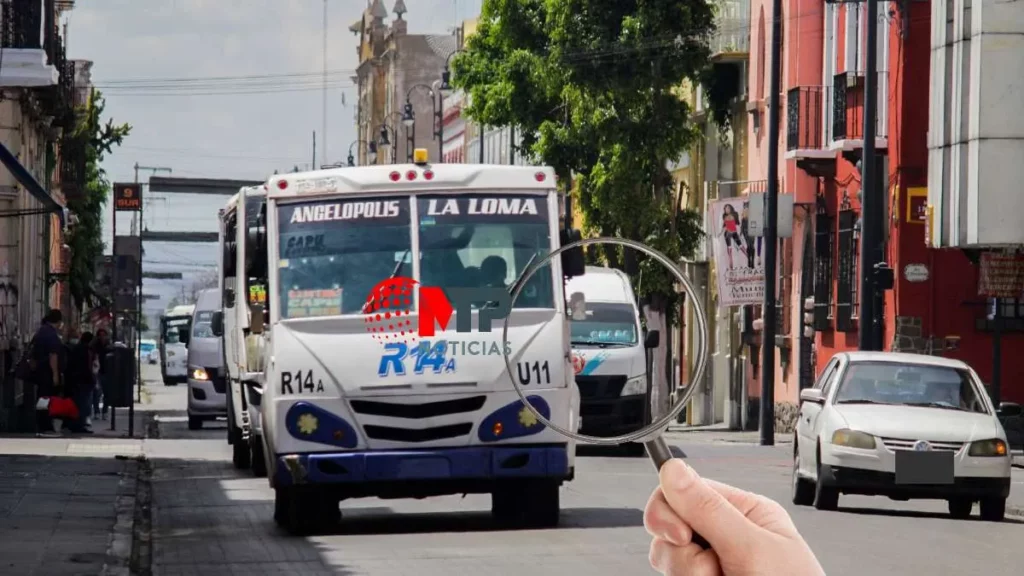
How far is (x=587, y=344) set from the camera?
2842cm

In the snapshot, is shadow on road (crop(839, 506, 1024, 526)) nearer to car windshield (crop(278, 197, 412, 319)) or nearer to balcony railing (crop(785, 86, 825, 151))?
car windshield (crop(278, 197, 412, 319))

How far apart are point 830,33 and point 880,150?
15.3 ft

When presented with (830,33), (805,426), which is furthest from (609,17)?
(805,426)

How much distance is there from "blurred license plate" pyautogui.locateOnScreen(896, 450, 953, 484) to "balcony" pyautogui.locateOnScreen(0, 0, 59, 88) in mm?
17978

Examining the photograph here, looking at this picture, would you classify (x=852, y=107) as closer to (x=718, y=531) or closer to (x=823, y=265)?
(x=823, y=265)

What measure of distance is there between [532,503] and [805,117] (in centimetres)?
2627

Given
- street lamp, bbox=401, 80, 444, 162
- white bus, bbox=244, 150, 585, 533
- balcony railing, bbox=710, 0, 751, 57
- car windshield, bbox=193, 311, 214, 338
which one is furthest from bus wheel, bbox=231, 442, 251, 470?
street lamp, bbox=401, 80, 444, 162

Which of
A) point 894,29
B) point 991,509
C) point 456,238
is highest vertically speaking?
point 894,29

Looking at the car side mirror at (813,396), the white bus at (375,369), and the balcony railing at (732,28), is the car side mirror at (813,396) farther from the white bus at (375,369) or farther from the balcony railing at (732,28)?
the balcony railing at (732,28)

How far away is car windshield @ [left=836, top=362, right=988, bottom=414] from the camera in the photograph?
2058 centimetres

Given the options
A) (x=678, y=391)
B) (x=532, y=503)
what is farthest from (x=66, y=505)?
(x=678, y=391)

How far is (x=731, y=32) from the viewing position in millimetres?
51938

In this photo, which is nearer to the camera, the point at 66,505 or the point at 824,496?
the point at 824,496

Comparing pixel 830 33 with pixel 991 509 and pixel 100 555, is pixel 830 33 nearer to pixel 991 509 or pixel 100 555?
pixel 991 509
